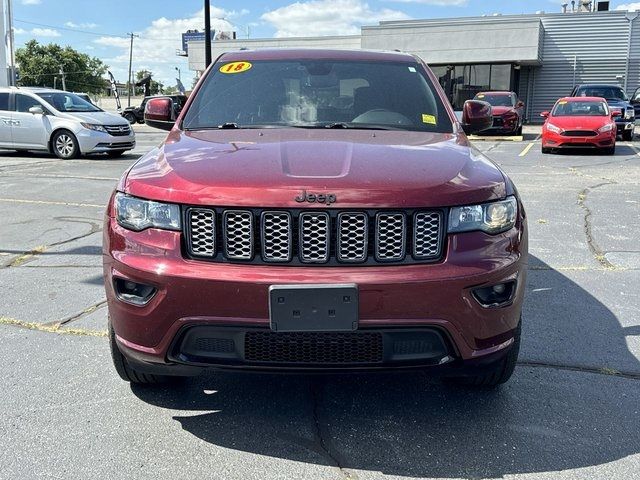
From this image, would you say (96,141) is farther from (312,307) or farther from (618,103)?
(618,103)

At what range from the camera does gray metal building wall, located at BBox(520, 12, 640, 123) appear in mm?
32219

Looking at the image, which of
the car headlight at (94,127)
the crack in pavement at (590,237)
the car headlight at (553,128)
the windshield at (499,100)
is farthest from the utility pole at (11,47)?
the crack in pavement at (590,237)

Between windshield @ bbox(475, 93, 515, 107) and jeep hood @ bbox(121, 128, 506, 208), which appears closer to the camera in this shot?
jeep hood @ bbox(121, 128, 506, 208)

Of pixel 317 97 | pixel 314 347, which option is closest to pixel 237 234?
pixel 314 347

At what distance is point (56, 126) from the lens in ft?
49.3

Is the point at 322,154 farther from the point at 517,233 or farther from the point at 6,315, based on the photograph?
the point at 6,315

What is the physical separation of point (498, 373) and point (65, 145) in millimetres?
14082

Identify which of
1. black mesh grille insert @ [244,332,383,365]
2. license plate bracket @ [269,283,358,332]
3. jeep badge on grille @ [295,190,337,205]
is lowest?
black mesh grille insert @ [244,332,383,365]

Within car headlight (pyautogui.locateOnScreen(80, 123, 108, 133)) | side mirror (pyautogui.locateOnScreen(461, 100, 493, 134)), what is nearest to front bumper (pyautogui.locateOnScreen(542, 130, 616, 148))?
car headlight (pyautogui.locateOnScreen(80, 123, 108, 133))

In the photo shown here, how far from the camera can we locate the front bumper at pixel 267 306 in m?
2.50

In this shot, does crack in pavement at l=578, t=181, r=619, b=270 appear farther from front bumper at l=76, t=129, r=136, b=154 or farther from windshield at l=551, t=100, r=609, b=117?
front bumper at l=76, t=129, r=136, b=154

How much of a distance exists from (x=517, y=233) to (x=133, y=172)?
1763 mm

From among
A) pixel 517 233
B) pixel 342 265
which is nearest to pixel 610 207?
pixel 517 233

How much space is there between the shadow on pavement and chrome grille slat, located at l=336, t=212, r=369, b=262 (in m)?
0.59
